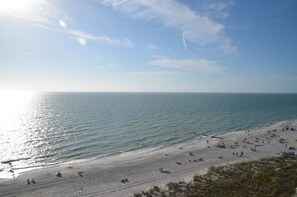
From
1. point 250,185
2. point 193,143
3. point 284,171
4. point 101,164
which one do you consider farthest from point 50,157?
point 284,171

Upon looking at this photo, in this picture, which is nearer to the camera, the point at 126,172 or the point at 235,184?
the point at 235,184

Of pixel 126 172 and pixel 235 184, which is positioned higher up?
pixel 235 184

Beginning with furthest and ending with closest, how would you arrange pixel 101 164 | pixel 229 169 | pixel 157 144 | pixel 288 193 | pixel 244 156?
pixel 157 144, pixel 244 156, pixel 101 164, pixel 229 169, pixel 288 193

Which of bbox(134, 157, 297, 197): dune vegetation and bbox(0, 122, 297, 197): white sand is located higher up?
bbox(134, 157, 297, 197): dune vegetation

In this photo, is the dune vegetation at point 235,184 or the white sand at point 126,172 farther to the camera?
the white sand at point 126,172

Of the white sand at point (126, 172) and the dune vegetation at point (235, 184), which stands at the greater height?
the dune vegetation at point (235, 184)

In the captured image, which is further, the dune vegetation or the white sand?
the white sand

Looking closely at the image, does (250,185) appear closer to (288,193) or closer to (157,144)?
(288,193)

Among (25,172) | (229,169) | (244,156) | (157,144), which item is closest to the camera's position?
(229,169)
